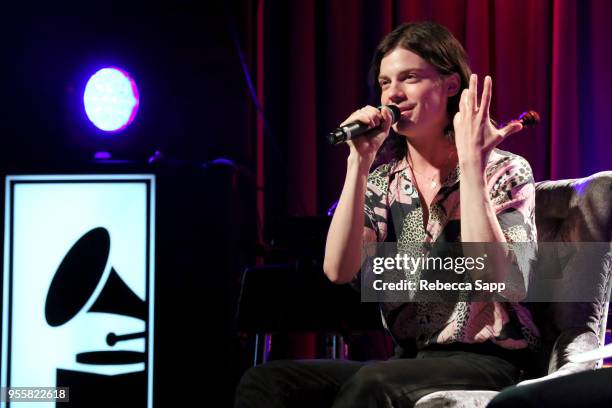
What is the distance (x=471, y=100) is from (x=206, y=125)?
6.81 ft

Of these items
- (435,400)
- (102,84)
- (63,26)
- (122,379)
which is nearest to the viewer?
(435,400)

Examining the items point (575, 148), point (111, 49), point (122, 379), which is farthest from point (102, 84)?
point (575, 148)

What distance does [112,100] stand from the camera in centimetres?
308

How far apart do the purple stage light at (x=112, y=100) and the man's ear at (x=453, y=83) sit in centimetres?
166

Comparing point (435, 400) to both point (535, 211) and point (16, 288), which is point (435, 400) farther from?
point (16, 288)

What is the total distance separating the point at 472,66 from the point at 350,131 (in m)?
1.81

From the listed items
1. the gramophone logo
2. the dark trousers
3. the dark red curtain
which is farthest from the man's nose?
the dark red curtain

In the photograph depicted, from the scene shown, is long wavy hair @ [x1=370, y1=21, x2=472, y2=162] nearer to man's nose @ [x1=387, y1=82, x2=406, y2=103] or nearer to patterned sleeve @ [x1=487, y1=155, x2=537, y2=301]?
man's nose @ [x1=387, y1=82, x2=406, y2=103]

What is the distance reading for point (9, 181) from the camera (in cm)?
247

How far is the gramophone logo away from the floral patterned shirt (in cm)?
98

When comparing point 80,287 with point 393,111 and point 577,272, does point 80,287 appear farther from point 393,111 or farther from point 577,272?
point 577,272

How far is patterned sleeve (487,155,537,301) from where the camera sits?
149cm

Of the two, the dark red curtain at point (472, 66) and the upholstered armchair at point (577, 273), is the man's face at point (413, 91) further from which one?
the dark red curtain at point (472, 66)

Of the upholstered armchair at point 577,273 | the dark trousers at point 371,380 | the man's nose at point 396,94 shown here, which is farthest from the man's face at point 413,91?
the dark trousers at point 371,380
